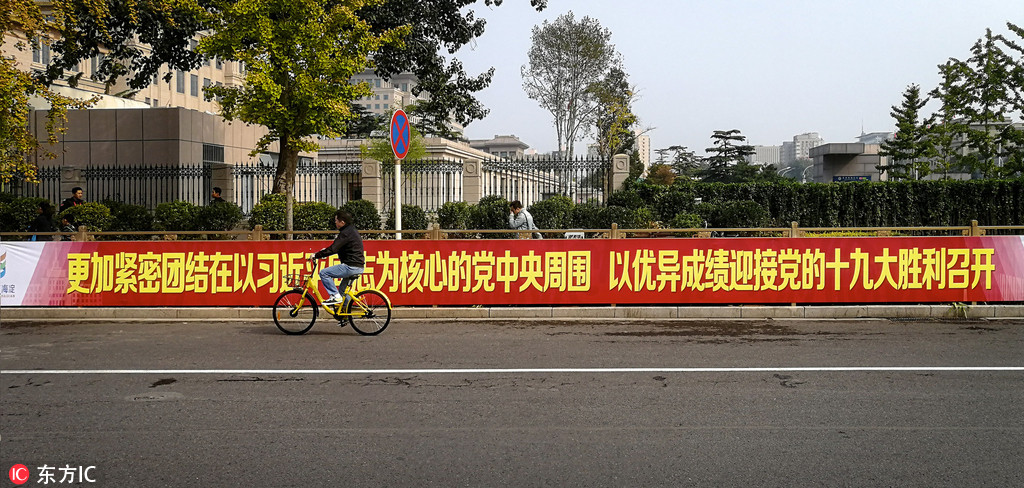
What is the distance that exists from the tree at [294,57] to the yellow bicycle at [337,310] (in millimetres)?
9728

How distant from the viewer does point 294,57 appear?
2061cm

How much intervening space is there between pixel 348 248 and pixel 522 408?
5.00 m

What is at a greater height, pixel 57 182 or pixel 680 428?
pixel 57 182

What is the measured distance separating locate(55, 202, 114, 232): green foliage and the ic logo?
17.5 meters

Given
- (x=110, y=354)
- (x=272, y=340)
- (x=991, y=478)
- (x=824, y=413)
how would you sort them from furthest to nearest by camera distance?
(x=272, y=340), (x=110, y=354), (x=824, y=413), (x=991, y=478)

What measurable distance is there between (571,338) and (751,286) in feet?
12.2

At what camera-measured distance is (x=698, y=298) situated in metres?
13.1


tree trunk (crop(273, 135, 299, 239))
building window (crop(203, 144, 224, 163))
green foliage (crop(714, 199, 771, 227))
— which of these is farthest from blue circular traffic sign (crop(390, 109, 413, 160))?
building window (crop(203, 144, 224, 163))

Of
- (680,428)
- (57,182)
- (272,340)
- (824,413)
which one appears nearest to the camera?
(680,428)

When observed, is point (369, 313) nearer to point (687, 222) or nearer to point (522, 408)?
point (522, 408)

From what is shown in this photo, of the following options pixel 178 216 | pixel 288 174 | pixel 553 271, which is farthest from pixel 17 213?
pixel 553 271

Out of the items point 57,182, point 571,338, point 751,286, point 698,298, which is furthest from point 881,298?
point 57,182

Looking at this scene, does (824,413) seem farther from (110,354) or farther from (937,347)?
(110,354)

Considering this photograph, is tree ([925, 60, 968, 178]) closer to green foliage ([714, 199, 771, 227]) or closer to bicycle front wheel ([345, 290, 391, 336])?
green foliage ([714, 199, 771, 227])
